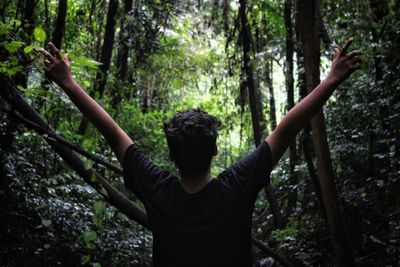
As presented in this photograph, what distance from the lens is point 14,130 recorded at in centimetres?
453

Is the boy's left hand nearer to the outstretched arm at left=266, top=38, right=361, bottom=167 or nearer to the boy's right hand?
the outstretched arm at left=266, top=38, right=361, bottom=167

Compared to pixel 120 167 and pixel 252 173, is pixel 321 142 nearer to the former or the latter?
pixel 120 167

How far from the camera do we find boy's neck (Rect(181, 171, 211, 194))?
6.03 feet

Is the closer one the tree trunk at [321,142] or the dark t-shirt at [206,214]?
the dark t-shirt at [206,214]

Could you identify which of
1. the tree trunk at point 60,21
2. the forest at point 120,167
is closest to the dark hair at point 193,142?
the forest at point 120,167

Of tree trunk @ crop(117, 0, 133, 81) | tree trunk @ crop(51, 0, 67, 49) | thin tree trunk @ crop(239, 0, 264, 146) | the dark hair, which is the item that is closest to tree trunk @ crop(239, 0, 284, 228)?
thin tree trunk @ crop(239, 0, 264, 146)

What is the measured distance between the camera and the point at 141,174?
1881 mm

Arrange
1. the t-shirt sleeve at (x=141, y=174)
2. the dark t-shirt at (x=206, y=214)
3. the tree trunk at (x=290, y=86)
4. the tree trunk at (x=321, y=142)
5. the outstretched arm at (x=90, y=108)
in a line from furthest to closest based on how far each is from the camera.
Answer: the tree trunk at (x=290, y=86)
the tree trunk at (x=321, y=142)
the outstretched arm at (x=90, y=108)
the t-shirt sleeve at (x=141, y=174)
the dark t-shirt at (x=206, y=214)

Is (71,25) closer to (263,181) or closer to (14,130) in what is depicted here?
(14,130)

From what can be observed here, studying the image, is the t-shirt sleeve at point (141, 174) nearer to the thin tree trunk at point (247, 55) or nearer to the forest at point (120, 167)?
the forest at point (120, 167)

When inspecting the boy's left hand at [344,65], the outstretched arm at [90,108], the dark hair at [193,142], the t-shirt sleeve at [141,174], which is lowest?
the t-shirt sleeve at [141,174]

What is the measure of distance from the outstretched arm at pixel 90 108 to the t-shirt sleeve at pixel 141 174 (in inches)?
1.9

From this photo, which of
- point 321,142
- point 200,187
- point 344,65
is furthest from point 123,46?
point 200,187

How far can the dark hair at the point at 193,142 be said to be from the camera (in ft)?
6.03
